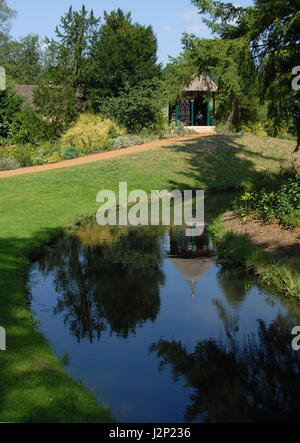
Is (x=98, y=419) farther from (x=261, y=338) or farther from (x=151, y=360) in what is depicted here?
(x=261, y=338)

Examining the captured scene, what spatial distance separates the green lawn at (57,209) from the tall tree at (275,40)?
10.7 ft

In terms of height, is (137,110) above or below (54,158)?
above

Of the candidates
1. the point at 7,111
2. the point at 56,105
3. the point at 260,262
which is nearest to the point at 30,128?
the point at 7,111

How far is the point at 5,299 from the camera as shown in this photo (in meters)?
7.26

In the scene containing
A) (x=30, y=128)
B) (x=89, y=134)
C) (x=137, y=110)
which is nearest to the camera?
(x=30, y=128)

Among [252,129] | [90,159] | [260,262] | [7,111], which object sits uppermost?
[7,111]

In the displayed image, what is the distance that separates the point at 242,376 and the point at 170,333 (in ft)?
4.69

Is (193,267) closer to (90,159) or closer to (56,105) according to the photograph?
(90,159)

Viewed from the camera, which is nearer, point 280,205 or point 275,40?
point 280,205

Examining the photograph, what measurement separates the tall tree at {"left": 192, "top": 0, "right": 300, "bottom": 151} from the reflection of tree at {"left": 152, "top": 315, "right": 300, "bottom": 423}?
334 inches

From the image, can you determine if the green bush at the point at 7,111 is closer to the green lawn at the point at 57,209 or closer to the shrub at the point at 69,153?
the shrub at the point at 69,153

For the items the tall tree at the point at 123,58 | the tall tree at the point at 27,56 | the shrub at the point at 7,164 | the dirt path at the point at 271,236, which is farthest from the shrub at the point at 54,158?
the tall tree at the point at 27,56

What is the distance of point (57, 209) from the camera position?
14859 millimetres

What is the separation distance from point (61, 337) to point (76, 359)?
0.75 metres
